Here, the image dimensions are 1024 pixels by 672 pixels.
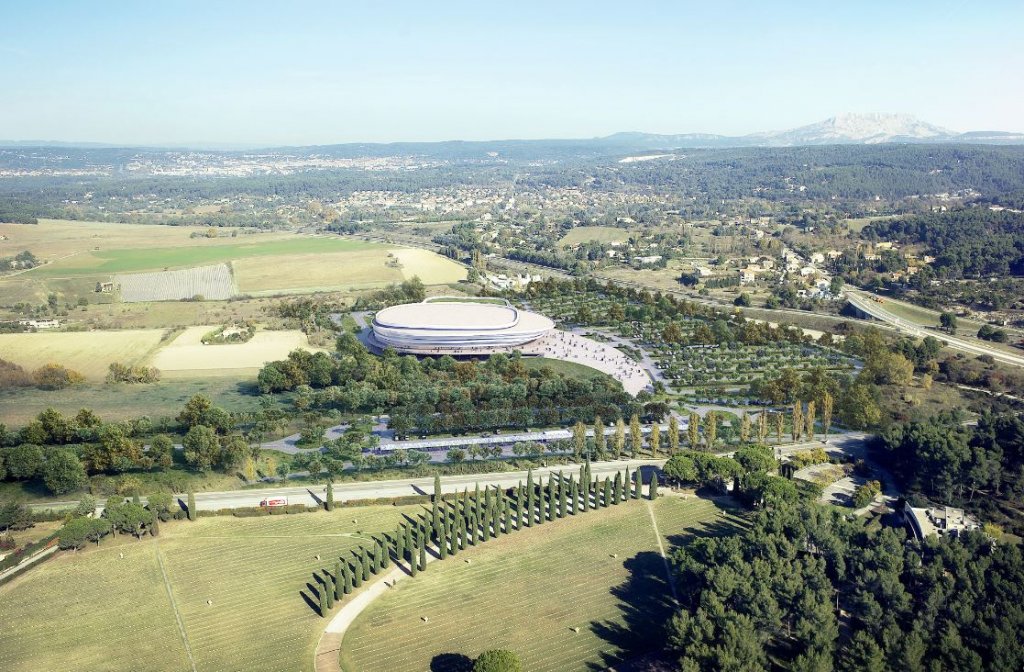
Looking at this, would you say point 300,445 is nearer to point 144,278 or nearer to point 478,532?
point 478,532

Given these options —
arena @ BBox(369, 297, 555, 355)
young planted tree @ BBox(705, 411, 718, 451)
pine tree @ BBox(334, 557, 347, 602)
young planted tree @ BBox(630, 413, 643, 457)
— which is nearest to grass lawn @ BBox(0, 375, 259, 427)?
arena @ BBox(369, 297, 555, 355)

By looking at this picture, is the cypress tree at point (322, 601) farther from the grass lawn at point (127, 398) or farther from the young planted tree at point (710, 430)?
the young planted tree at point (710, 430)

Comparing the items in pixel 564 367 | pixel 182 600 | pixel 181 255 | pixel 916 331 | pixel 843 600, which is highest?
pixel 182 600

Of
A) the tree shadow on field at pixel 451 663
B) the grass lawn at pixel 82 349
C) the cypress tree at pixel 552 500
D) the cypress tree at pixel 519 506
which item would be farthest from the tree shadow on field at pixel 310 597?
the grass lawn at pixel 82 349

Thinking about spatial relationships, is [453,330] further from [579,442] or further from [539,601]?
[539,601]

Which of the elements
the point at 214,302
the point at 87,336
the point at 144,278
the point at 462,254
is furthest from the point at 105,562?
the point at 462,254

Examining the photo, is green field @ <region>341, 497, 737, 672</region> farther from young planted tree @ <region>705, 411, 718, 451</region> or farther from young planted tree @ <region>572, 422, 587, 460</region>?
young planted tree @ <region>705, 411, 718, 451</region>

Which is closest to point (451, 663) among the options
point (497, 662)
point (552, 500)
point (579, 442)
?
point (497, 662)
